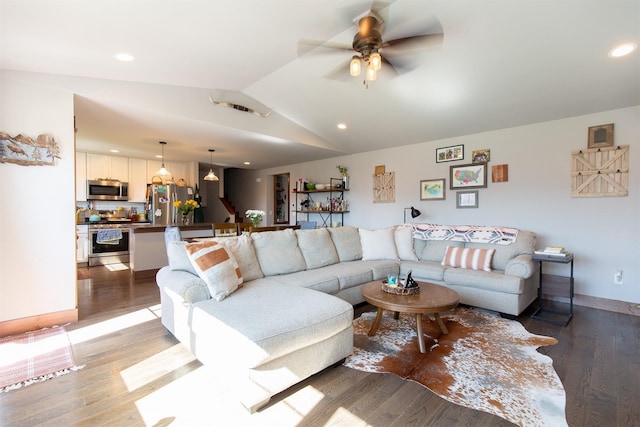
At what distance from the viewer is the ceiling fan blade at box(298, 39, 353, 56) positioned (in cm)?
221

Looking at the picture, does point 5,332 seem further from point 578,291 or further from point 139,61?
point 578,291

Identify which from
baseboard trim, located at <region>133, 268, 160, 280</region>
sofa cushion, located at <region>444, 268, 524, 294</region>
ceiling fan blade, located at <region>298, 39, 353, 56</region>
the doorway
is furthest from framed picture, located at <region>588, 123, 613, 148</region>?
baseboard trim, located at <region>133, 268, 160, 280</region>

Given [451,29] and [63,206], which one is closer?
[451,29]

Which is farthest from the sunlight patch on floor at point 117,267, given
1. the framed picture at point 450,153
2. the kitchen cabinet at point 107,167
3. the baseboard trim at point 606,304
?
Result: the baseboard trim at point 606,304

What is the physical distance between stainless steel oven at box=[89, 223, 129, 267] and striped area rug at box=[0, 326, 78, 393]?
349 centimetres

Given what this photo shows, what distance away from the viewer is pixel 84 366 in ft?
7.14

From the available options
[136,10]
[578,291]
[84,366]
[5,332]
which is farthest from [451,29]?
[5,332]

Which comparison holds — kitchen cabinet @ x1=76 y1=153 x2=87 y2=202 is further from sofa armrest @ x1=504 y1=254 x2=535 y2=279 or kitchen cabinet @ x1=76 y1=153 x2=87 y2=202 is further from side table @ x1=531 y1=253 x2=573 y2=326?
side table @ x1=531 y1=253 x2=573 y2=326

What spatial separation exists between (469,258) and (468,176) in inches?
60.5

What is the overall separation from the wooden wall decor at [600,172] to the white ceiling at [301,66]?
20.1 inches

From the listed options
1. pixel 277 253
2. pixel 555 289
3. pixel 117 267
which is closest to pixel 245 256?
pixel 277 253

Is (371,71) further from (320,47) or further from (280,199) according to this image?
(280,199)

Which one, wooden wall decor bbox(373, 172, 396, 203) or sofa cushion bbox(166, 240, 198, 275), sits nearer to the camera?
sofa cushion bbox(166, 240, 198, 275)

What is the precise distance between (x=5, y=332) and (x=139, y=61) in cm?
279
